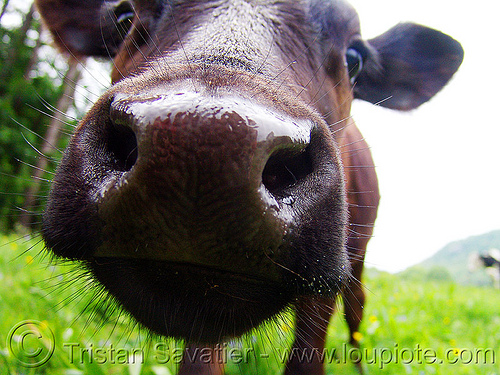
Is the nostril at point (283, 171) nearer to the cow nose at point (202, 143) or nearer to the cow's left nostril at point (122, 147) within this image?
the cow nose at point (202, 143)

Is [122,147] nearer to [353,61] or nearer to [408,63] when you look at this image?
[353,61]

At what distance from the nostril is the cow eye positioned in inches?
68.4

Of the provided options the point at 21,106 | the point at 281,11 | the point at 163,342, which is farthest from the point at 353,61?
the point at 21,106

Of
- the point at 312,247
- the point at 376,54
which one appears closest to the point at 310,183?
the point at 312,247

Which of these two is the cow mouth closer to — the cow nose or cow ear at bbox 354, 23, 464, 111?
the cow nose

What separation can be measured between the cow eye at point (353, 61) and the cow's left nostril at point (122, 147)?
194 centimetres

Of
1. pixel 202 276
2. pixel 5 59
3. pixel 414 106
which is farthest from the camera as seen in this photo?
pixel 5 59

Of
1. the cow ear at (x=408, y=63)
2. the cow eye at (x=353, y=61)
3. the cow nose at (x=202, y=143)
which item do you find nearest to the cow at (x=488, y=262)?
the cow ear at (x=408, y=63)

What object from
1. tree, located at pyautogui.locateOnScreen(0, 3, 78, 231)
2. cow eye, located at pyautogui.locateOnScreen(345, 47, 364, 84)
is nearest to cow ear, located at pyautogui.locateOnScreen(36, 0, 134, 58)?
cow eye, located at pyautogui.locateOnScreen(345, 47, 364, 84)

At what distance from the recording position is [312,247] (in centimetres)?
104

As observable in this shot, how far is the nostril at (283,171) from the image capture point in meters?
0.93

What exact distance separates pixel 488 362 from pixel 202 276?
3011 millimetres

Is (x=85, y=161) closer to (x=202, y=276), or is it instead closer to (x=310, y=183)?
(x=202, y=276)

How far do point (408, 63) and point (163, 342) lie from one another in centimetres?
312
